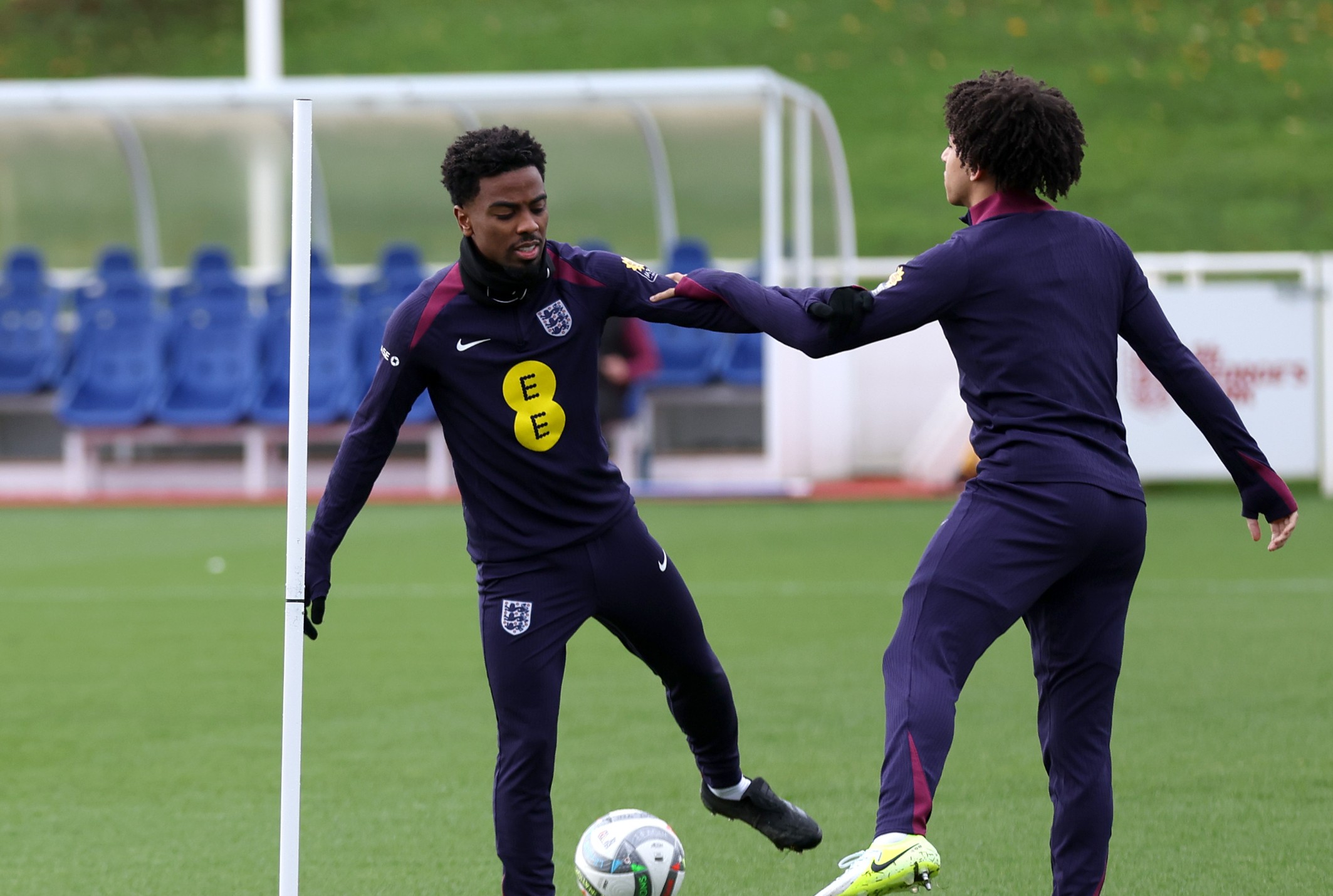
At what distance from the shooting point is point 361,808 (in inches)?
213

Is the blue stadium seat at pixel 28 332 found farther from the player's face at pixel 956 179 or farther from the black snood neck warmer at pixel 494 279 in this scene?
the player's face at pixel 956 179

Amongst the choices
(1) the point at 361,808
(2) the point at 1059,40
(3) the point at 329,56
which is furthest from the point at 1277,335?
(3) the point at 329,56

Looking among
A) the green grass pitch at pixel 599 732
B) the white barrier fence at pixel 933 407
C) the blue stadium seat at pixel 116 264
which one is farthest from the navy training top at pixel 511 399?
the blue stadium seat at pixel 116 264

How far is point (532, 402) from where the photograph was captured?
13.4 feet

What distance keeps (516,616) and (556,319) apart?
27.3 inches

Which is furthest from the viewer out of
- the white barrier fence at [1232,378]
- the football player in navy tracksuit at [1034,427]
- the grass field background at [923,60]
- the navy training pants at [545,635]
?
the grass field background at [923,60]

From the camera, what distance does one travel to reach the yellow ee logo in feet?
13.3

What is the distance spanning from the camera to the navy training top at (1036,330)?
142 inches

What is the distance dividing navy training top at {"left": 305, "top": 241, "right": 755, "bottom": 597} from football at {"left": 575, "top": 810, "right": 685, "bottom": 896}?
29.3 inches

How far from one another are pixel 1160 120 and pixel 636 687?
28553 millimetres

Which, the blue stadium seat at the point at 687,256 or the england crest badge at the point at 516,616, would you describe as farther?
the blue stadium seat at the point at 687,256

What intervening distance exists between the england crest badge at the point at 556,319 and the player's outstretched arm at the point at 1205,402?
125 cm

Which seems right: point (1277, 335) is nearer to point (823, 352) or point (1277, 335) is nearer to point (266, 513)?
point (266, 513)

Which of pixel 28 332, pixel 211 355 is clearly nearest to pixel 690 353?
pixel 211 355
